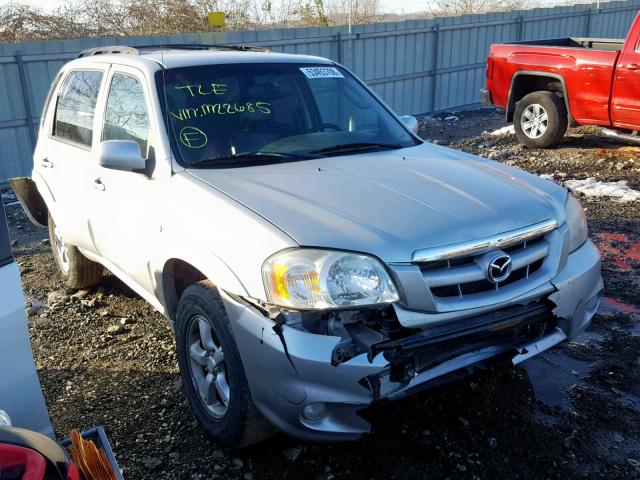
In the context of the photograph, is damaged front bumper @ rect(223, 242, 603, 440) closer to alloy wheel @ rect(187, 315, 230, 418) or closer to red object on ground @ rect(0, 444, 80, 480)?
alloy wheel @ rect(187, 315, 230, 418)

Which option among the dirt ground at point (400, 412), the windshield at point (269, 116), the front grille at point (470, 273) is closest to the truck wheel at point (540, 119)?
the dirt ground at point (400, 412)

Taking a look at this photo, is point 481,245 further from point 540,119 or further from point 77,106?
point 540,119

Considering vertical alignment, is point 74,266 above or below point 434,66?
below

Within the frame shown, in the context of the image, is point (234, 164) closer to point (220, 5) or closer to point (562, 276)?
point (562, 276)

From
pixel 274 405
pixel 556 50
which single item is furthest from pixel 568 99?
pixel 274 405

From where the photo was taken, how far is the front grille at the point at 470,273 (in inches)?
106

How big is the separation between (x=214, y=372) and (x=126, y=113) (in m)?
1.78

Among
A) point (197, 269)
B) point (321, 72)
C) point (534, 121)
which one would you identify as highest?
point (321, 72)

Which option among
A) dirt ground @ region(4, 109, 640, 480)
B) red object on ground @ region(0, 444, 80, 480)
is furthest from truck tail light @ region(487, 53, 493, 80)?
red object on ground @ region(0, 444, 80, 480)

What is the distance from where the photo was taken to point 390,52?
13.3 metres

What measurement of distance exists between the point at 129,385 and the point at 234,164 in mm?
1493

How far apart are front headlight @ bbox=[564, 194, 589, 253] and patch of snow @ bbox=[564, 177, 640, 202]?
4310 millimetres

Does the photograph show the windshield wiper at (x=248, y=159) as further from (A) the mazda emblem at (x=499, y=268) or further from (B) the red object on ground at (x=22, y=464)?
(B) the red object on ground at (x=22, y=464)

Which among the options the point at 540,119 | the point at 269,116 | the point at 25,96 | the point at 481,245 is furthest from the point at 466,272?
the point at 25,96
